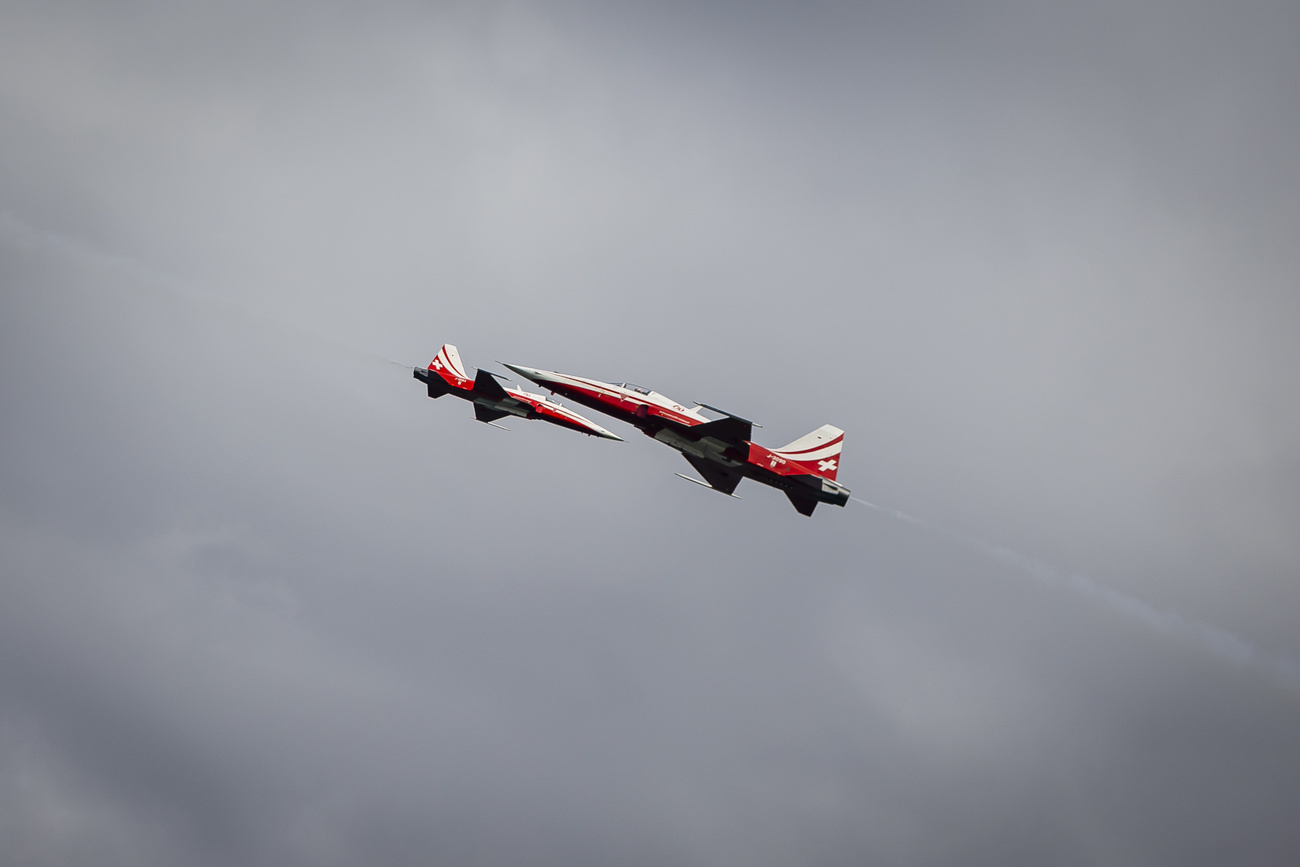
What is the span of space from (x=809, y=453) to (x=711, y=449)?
5277 mm

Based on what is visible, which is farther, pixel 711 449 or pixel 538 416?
pixel 538 416

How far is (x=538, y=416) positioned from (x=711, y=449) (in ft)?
36.9

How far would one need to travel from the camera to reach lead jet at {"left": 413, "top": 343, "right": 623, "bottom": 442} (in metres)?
54.3

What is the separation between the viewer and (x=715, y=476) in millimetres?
52562

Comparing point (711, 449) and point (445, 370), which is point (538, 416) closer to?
point (445, 370)

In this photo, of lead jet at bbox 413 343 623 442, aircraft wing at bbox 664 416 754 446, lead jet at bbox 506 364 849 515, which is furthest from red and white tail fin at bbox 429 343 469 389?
aircraft wing at bbox 664 416 754 446

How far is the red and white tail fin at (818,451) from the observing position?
50.2 metres

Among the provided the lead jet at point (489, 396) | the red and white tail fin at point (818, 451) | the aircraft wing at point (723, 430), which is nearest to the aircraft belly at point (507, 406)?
the lead jet at point (489, 396)

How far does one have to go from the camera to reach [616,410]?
1999 inches

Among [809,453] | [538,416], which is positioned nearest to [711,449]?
[809,453]

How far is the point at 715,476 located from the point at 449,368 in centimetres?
1658

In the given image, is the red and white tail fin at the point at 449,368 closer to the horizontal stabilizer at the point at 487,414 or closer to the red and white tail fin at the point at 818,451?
the horizontal stabilizer at the point at 487,414

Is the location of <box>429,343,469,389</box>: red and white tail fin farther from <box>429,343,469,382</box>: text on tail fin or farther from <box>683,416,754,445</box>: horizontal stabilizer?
<box>683,416,754,445</box>: horizontal stabilizer

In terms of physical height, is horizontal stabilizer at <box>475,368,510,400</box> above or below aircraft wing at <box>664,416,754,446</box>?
above
